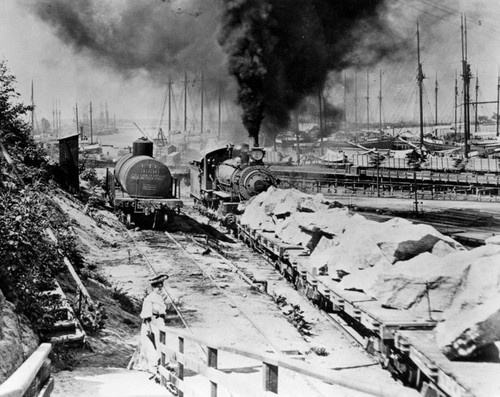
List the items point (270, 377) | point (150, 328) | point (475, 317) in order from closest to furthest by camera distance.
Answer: point (270, 377) < point (475, 317) < point (150, 328)

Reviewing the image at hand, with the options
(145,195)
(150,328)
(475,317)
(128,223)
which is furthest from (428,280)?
(128,223)

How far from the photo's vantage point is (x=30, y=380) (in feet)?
9.20

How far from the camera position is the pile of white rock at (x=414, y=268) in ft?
19.0

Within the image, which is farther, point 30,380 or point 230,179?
point 230,179

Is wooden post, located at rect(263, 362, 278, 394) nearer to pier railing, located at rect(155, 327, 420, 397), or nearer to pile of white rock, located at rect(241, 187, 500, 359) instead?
pier railing, located at rect(155, 327, 420, 397)

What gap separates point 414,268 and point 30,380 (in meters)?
6.36

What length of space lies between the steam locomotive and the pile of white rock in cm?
518

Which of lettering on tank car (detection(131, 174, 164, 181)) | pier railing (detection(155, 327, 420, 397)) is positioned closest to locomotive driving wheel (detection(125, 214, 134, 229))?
lettering on tank car (detection(131, 174, 164, 181))

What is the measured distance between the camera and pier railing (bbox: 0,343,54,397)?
2568 millimetres

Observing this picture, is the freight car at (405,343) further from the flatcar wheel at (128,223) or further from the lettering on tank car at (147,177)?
the flatcar wheel at (128,223)

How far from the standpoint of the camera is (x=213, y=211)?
23625 millimetres

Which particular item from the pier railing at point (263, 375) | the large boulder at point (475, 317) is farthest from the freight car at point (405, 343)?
the pier railing at point (263, 375)

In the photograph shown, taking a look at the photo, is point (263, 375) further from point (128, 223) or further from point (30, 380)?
point (128, 223)

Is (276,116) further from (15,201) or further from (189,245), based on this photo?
(15,201)
